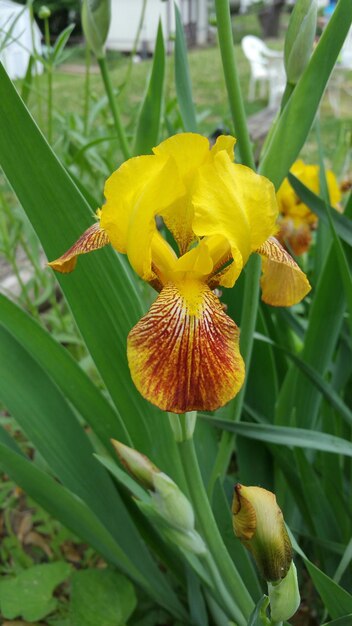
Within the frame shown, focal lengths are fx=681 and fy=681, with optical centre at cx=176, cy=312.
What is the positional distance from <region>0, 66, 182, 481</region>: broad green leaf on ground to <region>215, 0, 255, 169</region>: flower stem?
0.19 metres

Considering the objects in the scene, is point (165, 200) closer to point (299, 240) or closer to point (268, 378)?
point (268, 378)

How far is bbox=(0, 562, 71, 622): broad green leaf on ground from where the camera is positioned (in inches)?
38.1

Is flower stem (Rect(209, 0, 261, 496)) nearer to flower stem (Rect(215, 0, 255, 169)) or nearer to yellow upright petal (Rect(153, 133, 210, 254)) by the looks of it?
flower stem (Rect(215, 0, 255, 169))

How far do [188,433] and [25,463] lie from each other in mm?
256

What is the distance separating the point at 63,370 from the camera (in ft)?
2.83

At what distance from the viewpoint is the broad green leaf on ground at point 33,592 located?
97 cm

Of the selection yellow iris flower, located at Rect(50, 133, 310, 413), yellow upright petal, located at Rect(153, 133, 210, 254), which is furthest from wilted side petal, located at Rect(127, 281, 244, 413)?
yellow upright petal, located at Rect(153, 133, 210, 254)

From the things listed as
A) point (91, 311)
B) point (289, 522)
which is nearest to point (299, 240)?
point (289, 522)

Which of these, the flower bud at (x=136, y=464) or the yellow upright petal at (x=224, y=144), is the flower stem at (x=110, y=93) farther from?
the flower bud at (x=136, y=464)

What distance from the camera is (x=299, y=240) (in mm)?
1342

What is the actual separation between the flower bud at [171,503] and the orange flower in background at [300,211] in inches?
29.9

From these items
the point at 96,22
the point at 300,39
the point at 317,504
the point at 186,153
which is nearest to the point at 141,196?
the point at 186,153

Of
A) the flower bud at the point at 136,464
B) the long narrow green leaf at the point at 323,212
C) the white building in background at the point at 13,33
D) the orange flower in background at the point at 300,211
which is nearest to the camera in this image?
the flower bud at the point at 136,464

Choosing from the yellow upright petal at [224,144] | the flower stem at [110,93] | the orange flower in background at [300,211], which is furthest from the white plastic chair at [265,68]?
the yellow upright petal at [224,144]
